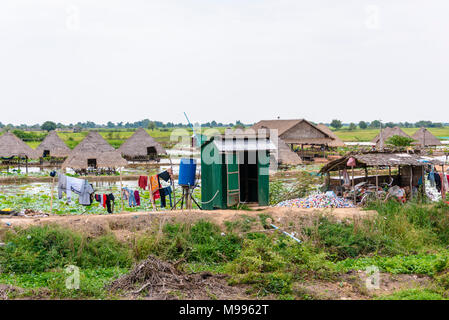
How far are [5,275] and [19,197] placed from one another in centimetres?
840

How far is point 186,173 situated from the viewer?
35.6 feet

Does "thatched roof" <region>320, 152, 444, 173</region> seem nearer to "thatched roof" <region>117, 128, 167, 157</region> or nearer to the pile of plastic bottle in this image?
the pile of plastic bottle

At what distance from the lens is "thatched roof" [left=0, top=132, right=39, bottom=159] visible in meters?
24.8

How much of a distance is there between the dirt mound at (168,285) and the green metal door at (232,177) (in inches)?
151

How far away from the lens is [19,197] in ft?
50.4

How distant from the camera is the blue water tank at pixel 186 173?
10.8 meters

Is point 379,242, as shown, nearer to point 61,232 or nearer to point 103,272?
point 103,272

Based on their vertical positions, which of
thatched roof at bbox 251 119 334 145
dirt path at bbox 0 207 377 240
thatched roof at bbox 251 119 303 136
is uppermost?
thatched roof at bbox 251 119 303 136

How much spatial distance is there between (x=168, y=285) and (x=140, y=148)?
2211 cm

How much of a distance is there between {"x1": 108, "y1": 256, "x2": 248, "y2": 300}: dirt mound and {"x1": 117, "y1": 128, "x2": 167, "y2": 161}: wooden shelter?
21437 millimetres

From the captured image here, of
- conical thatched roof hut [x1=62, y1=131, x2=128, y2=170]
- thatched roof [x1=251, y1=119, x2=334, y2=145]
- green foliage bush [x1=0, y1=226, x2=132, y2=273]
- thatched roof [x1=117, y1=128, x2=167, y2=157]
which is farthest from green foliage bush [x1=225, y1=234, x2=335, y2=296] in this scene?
thatched roof [x1=251, y1=119, x2=334, y2=145]

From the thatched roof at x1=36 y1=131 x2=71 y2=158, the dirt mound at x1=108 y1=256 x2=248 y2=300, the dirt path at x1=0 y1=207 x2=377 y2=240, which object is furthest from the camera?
the thatched roof at x1=36 y1=131 x2=71 y2=158

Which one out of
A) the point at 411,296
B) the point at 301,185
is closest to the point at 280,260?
the point at 411,296

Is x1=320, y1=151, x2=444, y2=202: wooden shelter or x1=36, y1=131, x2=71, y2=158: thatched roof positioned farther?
x1=36, y1=131, x2=71, y2=158: thatched roof
